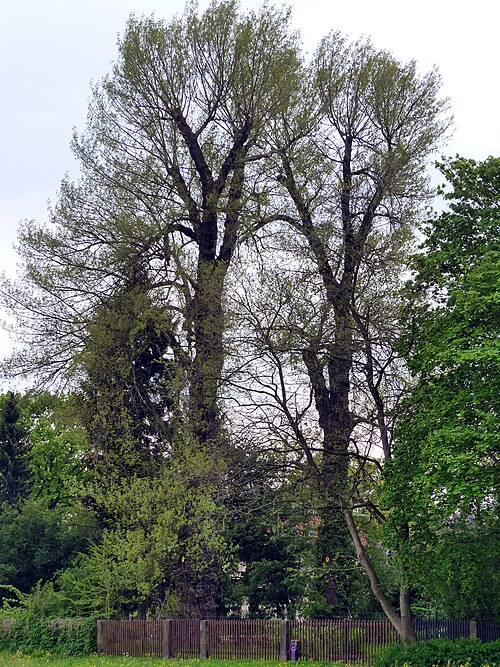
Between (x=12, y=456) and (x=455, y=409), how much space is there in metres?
39.8

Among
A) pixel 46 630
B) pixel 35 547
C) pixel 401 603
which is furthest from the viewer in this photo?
pixel 35 547

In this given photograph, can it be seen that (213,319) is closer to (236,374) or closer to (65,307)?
(236,374)

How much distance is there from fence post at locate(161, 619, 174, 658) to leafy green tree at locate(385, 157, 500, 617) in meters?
9.74

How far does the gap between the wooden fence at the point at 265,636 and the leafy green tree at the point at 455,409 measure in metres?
1.20

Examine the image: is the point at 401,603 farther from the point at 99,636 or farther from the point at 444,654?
the point at 99,636

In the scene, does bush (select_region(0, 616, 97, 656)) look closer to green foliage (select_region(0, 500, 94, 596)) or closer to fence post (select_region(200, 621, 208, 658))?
fence post (select_region(200, 621, 208, 658))

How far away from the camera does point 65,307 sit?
3284 centimetres

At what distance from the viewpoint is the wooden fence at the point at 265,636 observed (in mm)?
24344

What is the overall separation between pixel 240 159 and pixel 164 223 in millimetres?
3524

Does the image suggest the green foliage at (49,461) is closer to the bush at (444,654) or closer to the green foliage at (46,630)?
the green foliage at (46,630)

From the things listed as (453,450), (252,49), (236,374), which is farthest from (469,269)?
(252,49)

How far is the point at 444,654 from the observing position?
66.6 feet

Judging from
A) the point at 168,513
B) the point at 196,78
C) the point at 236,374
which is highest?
the point at 196,78

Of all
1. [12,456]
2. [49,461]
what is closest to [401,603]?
[12,456]
